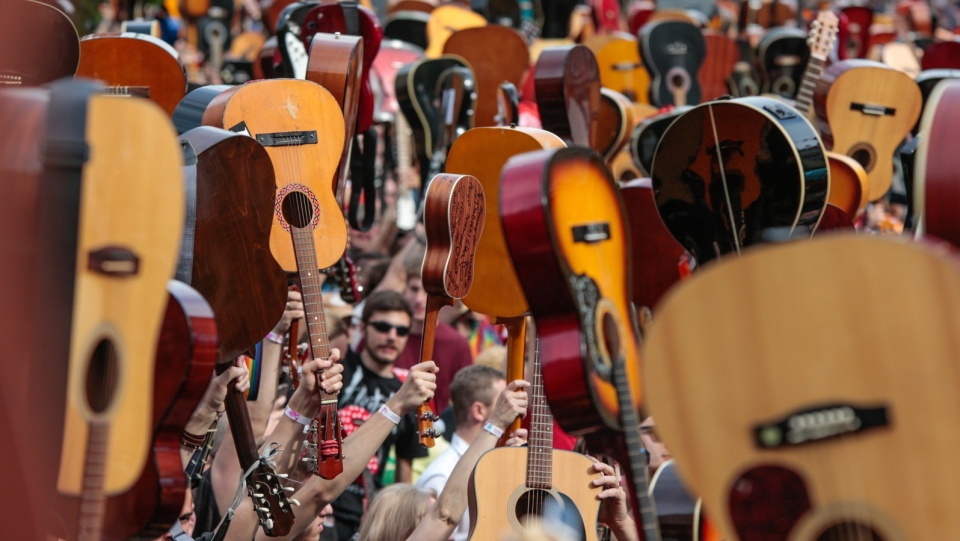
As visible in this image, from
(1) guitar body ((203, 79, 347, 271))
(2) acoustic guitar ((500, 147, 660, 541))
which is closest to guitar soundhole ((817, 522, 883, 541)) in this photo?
(2) acoustic guitar ((500, 147, 660, 541))

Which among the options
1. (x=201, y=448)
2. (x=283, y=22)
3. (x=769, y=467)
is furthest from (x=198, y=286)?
(x=283, y=22)

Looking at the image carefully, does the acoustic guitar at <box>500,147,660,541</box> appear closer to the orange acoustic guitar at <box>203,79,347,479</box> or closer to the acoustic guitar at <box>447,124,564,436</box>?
the orange acoustic guitar at <box>203,79,347,479</box>

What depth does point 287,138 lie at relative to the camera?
3.97m

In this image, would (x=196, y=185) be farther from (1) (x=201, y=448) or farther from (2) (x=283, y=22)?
(2) (x=283, y=22)

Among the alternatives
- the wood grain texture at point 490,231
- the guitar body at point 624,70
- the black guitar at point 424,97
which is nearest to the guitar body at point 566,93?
the wood grain texture at point 490,231

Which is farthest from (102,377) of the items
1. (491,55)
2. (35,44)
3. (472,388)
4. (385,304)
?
(491,55)

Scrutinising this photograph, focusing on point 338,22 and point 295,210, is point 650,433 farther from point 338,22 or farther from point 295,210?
point 338,22

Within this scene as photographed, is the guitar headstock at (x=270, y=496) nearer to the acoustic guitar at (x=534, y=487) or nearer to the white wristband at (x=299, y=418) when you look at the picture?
→ the white wristband at (x=299, y=418)

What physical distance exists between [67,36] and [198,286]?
763 millimetres

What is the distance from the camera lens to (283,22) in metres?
5.37

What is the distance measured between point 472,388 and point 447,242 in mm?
1491

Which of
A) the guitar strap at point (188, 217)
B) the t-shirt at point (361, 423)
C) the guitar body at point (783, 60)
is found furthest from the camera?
the guitar body at point (783, 60)

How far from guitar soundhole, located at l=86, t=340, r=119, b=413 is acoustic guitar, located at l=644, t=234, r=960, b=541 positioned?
893mm

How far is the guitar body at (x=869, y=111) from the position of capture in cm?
581
